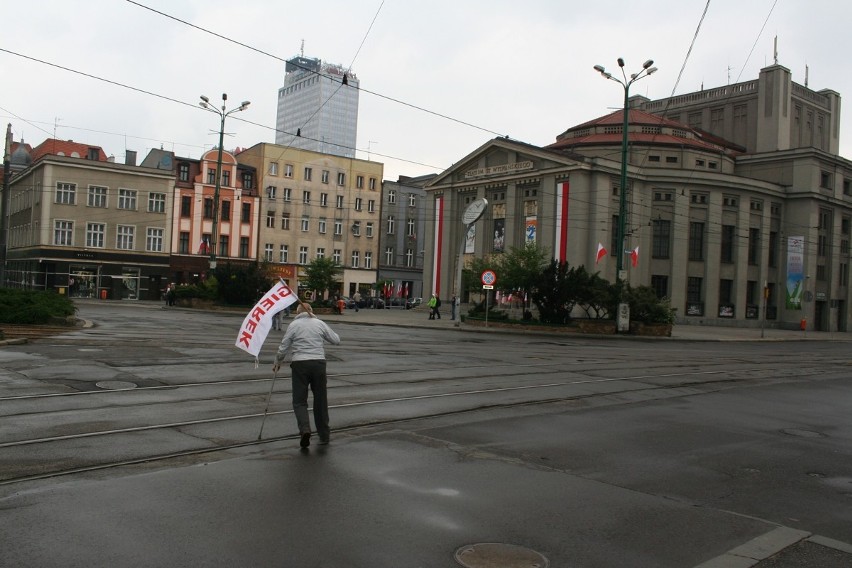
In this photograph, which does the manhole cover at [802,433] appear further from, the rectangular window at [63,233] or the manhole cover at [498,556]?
the rectangular window at [63,233]

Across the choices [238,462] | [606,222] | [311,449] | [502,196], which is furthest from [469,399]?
[502,196]

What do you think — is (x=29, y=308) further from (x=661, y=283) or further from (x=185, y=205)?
(x=661, y=283)

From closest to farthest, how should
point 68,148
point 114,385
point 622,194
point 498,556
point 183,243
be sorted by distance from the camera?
1. point 498,556
2. point 114,385
3. point 622,194
4. point 183,243
5. point 68,148

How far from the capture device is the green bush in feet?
71.1

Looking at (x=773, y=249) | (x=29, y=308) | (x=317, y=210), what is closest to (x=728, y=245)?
(x=773, y=249)

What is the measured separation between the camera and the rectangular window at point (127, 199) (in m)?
62.7

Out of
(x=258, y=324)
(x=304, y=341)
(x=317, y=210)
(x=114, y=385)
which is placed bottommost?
(x=114, y=385)

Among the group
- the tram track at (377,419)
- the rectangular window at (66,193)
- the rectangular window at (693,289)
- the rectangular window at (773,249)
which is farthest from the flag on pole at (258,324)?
the rectangular window at (773,249)

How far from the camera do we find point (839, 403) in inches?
544

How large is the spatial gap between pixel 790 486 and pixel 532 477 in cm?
261

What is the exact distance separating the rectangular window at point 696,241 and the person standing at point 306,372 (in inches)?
2177

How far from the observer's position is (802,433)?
10289 millimetres

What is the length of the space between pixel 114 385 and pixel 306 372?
5558mm

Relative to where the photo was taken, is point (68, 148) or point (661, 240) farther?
point (68, 148)
